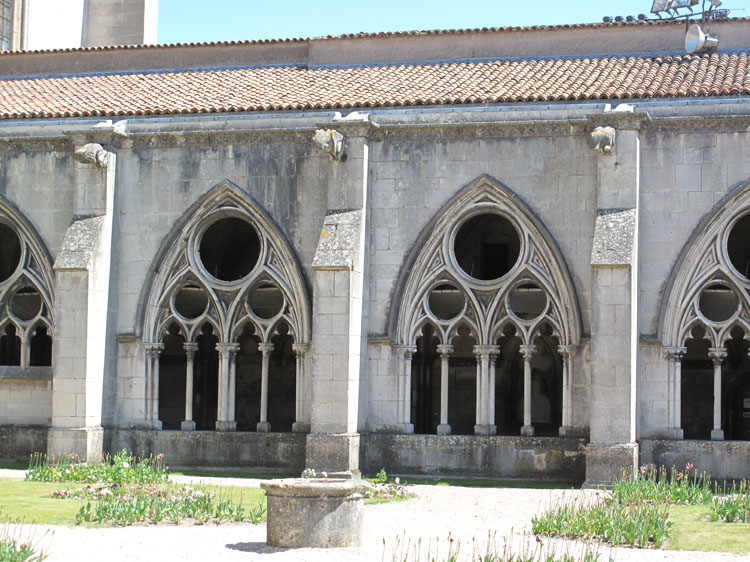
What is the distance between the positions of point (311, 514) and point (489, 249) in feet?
42.0

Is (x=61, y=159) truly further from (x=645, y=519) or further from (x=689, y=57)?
(x=645, y=519)

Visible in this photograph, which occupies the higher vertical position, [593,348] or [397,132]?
[397,132]

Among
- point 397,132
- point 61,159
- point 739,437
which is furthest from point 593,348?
point 61,159

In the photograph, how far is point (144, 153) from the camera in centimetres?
2127

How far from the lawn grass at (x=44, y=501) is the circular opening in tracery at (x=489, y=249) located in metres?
8.08

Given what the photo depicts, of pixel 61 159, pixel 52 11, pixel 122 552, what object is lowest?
pixel 122 552

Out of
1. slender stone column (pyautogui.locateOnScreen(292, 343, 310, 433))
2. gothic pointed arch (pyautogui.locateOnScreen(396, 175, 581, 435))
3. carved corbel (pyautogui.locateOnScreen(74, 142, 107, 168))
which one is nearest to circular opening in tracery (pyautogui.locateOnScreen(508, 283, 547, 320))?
gothic pointed arch (pyautogui.locateOnScreen(396, 175, 581, 435))

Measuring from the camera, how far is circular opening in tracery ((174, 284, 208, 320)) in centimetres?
2248

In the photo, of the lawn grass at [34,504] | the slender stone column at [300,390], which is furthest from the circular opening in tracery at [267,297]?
the lawn grass at [34,504]

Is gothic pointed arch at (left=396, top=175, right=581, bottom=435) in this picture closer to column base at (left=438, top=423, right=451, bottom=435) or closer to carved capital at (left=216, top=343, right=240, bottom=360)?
column base at (left=438, top=423, right=451, bottom=435)

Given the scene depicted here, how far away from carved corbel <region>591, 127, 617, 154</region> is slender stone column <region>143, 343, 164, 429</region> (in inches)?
319

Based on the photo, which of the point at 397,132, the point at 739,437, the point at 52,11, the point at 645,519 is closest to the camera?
the point at 645,519

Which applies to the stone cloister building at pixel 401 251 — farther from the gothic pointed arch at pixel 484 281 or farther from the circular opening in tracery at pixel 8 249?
the circular opening in tracery at pixel 8 249

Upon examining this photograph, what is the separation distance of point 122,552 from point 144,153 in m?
10.8
